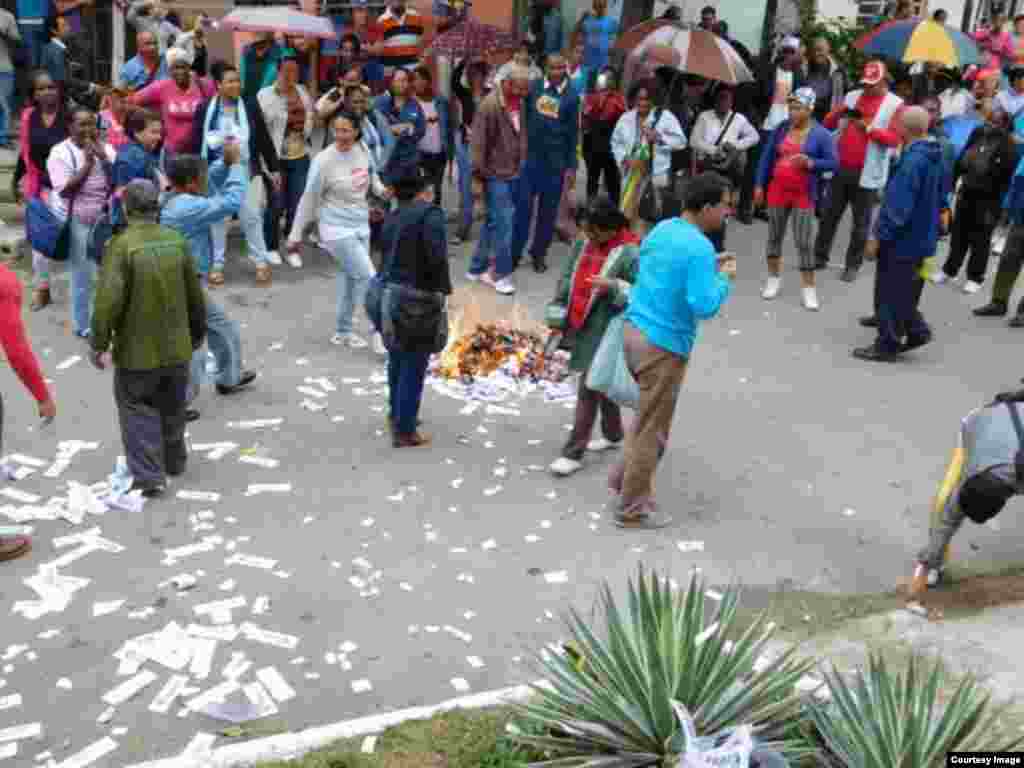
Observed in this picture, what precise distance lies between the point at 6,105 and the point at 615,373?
10.3 meters

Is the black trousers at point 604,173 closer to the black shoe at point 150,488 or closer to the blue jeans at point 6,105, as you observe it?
the blue jeans at point 6,105

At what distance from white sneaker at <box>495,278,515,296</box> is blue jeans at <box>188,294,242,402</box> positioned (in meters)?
3.37

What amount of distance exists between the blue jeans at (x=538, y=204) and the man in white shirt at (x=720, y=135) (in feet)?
6.39

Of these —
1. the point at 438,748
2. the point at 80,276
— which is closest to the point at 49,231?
the point at 80,276

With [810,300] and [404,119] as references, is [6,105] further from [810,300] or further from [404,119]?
[810,300]

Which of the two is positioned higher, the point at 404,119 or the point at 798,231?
the point at 404,119

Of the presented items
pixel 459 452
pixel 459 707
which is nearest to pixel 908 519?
pixel 459 452

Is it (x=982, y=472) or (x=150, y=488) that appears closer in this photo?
(x=982, y=472)

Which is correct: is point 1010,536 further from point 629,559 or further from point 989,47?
point 989,47

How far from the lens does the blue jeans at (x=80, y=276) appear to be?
28.9 ft

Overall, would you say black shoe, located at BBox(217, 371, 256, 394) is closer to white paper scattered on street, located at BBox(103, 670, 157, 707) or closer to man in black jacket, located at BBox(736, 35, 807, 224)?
white paper scattered on street, located at BBox(103, 670, 157, 707)

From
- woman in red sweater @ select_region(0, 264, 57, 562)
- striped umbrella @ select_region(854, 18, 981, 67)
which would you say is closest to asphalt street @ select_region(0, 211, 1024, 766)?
woman in red sweater @ select_region(0, 264, 57, 562)

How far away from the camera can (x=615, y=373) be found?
263 inches

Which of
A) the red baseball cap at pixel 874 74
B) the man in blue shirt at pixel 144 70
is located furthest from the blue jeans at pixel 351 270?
the red baseball cap at pixel 874 74
